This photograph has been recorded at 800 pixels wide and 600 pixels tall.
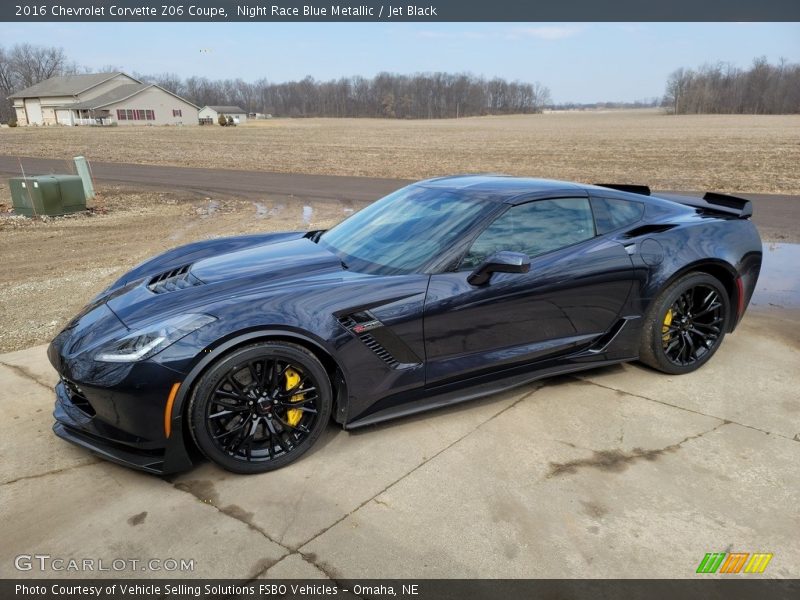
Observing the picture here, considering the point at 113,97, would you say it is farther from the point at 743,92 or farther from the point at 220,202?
the point at 743,92

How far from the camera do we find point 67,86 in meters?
85.8

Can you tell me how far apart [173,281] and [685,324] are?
11.3 ft

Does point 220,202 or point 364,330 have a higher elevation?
point 364,330

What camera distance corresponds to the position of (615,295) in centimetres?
365

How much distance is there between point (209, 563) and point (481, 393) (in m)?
1.70

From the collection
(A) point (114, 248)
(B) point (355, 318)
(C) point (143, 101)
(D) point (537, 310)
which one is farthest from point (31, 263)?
(C) point (143, 101)

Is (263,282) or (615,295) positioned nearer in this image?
(263,282)

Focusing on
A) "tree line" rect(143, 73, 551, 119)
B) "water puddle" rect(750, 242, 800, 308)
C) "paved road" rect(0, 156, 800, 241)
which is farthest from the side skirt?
"tree line" rect(143, 73, 551, 119)

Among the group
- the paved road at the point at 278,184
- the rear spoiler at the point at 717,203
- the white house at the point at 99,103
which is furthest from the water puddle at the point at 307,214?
the white house at the point at 99,103

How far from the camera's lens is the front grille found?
2.80m

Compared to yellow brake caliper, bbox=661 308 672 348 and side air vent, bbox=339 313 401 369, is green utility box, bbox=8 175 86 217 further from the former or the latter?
yellow brake caliper, bbox=661 308 672 348

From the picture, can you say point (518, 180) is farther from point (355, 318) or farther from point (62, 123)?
point (62, 123)

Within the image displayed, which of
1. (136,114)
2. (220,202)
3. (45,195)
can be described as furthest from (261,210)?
(136,114)

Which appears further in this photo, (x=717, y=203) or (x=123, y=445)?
(x=717, y=203)
